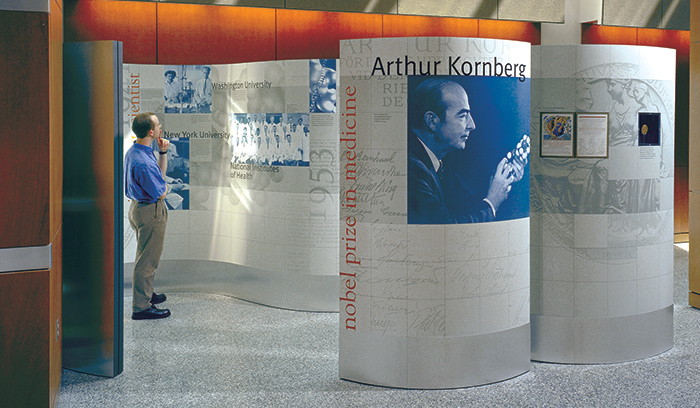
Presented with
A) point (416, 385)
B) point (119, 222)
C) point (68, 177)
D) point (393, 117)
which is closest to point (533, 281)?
point (416, 385)

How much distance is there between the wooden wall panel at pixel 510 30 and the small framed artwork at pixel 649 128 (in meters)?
6.19

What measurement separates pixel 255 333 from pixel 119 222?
1675 millimetres

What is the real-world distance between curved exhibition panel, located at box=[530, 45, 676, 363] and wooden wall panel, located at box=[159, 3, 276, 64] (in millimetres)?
5568

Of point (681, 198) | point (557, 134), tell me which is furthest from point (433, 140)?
point (681, 198)

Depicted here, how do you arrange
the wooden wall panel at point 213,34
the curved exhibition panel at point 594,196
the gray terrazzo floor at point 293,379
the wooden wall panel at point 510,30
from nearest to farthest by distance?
1. the gray terrazzo floor at point 293,379
2. the curved exhibition panel at point 594,196
3. the wooden wall panel at point 213,34
4. the wooden wall panel at point 510,30

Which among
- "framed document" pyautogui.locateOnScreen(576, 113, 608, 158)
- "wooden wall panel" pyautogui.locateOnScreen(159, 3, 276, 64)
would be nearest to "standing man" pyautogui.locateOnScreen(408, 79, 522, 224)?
"framed document" pyautogui.locateOnScreen(576, 113, 608, 158)

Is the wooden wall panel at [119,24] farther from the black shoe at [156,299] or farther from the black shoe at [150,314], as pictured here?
the black shoe at [150,314]

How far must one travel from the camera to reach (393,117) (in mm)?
4520

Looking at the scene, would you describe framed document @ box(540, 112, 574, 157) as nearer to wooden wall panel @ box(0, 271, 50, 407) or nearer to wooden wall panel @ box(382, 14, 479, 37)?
wooden wall panel @ box(0, 271, 50, 407)

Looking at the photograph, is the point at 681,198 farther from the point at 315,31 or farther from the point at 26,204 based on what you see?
the point at 26,204

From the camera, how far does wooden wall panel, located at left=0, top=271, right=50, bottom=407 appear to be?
3.66m

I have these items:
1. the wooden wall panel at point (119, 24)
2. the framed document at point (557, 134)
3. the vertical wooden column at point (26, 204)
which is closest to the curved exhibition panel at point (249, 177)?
the wooden wall panel at point (119, 24)

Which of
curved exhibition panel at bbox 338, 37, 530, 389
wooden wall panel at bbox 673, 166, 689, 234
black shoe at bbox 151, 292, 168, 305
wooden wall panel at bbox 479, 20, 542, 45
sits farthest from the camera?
wooden wall panel at bbox 673, 166, 689, 234

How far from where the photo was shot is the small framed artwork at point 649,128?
17.0ft
